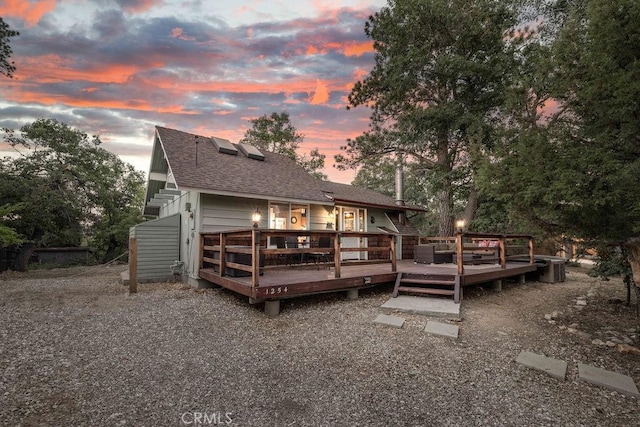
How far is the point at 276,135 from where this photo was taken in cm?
2273

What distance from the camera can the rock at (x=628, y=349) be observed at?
Result: 3.57 m

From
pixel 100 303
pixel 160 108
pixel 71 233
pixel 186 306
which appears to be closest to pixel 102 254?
pixel 71 233

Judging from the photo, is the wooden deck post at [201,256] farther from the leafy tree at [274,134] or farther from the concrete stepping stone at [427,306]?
the leafy tree at [274,134]

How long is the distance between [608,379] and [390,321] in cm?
248

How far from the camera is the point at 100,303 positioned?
5855 millimetres

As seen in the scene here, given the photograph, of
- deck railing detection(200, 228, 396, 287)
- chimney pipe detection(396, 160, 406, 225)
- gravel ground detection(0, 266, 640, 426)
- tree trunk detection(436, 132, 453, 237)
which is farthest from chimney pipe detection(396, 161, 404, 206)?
gravel ground detection(0, 266, 640, 426)

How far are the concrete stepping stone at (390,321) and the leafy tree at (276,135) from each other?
19.4 metres

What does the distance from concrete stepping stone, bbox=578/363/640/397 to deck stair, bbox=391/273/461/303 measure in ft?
7.58

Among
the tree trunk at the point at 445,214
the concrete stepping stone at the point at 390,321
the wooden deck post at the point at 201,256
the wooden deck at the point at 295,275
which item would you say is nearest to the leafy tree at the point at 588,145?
the wooden deck at the point at 295,275

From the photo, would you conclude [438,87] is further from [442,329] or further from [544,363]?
[544,363]

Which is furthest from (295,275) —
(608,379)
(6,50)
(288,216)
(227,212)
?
(6,50)

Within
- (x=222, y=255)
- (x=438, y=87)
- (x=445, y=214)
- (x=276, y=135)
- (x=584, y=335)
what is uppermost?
(x=276, y=135)

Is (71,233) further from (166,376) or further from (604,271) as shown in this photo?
(604,271)

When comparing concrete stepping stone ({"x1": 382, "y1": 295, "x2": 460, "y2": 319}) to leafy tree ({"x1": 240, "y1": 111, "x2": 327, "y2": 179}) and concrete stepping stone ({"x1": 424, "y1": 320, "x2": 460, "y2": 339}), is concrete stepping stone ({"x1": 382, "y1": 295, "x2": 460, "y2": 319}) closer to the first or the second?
concrete stepping stone ({"x1": 424, "y1": 320, "x2": 460, "y2": 339})
